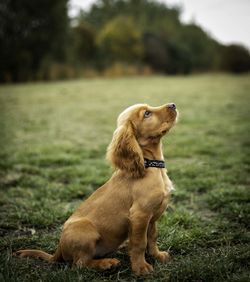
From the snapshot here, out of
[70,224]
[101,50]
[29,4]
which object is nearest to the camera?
[70,224]

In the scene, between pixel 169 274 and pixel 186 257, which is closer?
pixel 169 274

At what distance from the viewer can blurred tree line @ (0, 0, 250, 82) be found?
22844mm

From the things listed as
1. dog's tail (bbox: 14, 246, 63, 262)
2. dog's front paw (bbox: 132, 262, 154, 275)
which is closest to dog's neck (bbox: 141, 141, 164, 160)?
dog's front paw (bbox: 132, 262, 154, 275)

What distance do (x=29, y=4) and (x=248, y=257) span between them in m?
23.0

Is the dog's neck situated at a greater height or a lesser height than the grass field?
greater

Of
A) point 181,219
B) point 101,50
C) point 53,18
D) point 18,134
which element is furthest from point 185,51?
point 181,219

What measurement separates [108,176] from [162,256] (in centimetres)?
236

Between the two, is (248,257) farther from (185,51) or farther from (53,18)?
(185,51)

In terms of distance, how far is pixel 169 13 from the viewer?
51844 millimetres

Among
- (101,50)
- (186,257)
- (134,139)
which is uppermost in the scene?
(101,50)

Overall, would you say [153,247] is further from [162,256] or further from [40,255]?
[40,255]

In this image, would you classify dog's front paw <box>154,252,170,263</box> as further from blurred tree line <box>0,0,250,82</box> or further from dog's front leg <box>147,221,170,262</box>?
blurred tree line <box>0,0,250,82</box>

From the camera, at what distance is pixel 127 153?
3.16 meters

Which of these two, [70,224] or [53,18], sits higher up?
[53,18]
